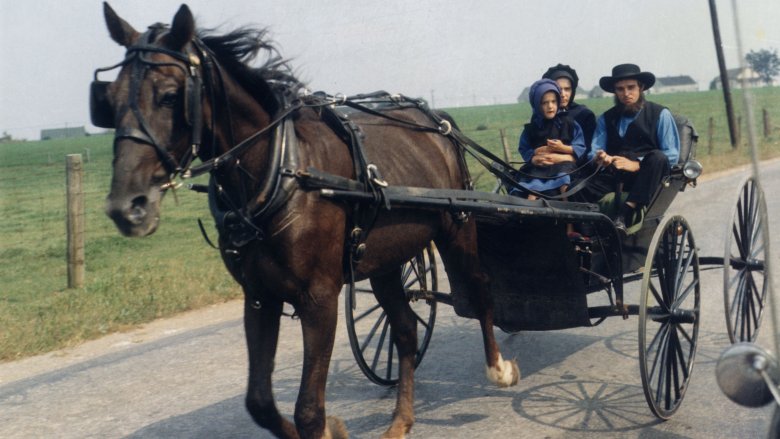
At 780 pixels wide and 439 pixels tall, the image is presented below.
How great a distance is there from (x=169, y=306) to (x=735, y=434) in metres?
5.71

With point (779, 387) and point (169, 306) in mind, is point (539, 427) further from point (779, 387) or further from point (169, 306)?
point (169, 306)

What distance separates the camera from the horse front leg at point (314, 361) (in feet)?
13.6

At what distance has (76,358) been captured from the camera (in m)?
7.21

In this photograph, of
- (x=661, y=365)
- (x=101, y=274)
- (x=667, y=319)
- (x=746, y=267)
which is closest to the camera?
(x=661, y=365)

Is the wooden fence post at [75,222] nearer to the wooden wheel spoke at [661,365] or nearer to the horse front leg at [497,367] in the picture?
the horse front leg at [497,367]

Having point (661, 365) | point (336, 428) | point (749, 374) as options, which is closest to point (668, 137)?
point (661, 365)

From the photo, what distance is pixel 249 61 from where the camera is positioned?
4.39m

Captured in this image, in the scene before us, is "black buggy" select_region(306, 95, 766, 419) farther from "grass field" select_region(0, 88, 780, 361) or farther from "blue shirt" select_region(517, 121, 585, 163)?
"grass field" select_region(0, 88, 780, 361)

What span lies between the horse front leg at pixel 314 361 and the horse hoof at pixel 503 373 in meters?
1.65

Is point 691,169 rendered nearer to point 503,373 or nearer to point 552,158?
point 552,158

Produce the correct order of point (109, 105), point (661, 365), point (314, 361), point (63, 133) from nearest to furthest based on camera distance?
point (109, 105)
point (314, 361)
point (661, 365)
point (63, 133)

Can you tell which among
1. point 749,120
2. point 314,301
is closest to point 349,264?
point 314,301

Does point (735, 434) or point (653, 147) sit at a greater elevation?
point (653, 147)

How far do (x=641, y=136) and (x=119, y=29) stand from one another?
3.57 m
